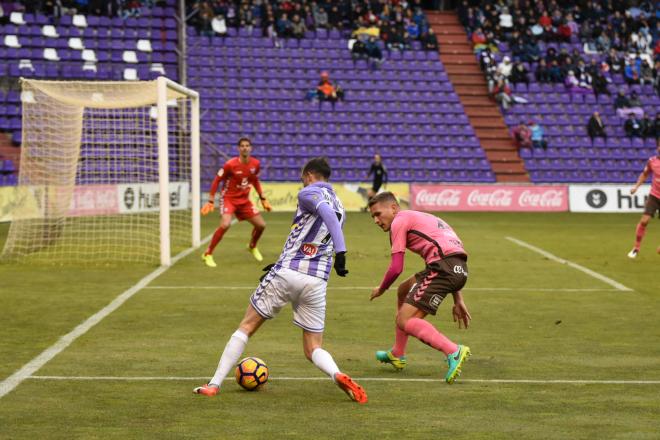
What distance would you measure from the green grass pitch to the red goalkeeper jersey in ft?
4.56

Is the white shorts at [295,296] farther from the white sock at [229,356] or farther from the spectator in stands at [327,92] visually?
the spectator in stands at [327,92]

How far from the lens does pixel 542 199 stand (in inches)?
1538

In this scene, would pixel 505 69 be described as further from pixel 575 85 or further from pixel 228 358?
pixel 228 358

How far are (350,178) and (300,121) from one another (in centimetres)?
355

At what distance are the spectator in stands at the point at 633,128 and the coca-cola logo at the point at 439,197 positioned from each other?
8816 mm

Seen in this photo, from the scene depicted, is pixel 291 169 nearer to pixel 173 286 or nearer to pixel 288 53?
pixel 288 53

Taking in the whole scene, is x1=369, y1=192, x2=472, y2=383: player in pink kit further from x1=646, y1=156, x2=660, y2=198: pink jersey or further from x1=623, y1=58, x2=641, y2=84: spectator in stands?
x1=623, y1=58, x2=641, y2=84: spectator in stands

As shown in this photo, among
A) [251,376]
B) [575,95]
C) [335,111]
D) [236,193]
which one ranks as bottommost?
[251,376]

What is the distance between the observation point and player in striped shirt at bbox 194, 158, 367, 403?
313 inches

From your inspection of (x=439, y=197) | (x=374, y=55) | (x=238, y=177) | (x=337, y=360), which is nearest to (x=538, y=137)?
(x=439, y=197)

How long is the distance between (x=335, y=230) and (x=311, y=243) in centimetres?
29

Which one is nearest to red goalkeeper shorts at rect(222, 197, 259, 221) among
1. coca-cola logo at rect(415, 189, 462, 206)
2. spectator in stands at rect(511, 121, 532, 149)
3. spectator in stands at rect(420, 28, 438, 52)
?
coca-cola logo at rect(415, 189, 462, 206)

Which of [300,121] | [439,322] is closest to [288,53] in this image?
[300,121]

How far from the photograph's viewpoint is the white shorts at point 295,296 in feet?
26.2
